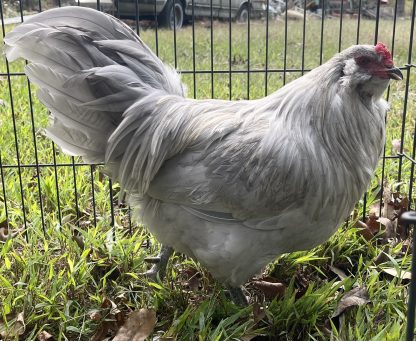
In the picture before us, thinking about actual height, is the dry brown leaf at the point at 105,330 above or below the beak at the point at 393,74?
below

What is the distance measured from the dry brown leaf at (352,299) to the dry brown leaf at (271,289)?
393 millimetres

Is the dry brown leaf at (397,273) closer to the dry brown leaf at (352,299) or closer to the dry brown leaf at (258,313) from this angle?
the dry brown leaf at (352,299)

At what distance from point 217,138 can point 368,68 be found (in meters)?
0.91

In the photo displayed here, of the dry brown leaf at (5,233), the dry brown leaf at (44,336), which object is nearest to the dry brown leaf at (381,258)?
the dry brown leaf at (44,336)

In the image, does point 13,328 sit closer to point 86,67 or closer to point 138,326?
point 138,326

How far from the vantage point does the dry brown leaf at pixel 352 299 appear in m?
2.96

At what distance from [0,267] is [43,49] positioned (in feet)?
5.06

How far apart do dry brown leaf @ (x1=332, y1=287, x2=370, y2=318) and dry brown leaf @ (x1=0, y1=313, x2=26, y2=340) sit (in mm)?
1854

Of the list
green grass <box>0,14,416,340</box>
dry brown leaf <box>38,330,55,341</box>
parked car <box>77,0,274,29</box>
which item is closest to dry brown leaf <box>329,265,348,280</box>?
green grass <box>0,14,416,340</box>

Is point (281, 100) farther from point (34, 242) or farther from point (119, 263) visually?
point (34, 242)

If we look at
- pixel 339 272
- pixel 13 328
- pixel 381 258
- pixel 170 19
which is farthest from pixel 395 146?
pixel 170 19

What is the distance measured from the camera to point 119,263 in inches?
134

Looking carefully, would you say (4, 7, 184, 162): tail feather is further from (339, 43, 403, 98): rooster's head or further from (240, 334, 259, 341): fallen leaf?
(240, 334, 259, 341): fallen leaf

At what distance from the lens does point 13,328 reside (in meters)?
2.73
